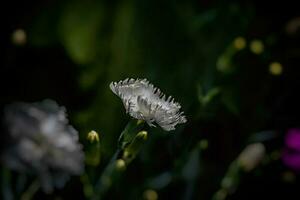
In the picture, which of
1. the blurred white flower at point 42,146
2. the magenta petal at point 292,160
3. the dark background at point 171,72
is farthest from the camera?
the magenta petal at point 292,160

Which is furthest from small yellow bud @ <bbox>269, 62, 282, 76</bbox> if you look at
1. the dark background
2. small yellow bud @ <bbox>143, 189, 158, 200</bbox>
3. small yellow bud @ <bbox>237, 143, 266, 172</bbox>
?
small yellow bud @ <bbox>143, 189, 158, 200</bbox>

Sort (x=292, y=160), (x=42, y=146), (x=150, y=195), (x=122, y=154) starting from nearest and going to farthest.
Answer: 1. (x=42, y=146)
2. (x=122, y=154)
3. (x=150, y=195)
4. (x=292, y=160)

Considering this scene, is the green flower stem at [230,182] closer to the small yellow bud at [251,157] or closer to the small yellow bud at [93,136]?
the small yellow bud at [251,157]

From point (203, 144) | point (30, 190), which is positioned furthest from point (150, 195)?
point (30, 190)

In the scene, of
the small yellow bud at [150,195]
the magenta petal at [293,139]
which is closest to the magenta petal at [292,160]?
the magenta petal at [293,139]

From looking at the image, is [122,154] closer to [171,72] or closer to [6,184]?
[6,184]

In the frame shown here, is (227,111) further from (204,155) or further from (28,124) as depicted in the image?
(28,124)
